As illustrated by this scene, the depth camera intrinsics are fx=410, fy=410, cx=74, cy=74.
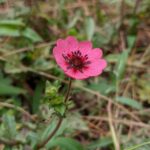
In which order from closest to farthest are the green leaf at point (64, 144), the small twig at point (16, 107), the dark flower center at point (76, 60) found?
the dark flower center at point (76, 60) < the green leaf at point (64, 144) < the small twig at point (16, 107)

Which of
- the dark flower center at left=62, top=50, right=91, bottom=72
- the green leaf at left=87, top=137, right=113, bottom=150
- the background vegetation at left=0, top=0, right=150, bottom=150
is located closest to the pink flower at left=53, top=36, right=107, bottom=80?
the dark flower center at left=62, top=50, right=91, bottom=72

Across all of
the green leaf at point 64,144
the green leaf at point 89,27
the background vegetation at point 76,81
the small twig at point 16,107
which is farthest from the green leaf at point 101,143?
the green leaf at point 89,27

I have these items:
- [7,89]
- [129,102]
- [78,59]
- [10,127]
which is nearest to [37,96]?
[7,89]

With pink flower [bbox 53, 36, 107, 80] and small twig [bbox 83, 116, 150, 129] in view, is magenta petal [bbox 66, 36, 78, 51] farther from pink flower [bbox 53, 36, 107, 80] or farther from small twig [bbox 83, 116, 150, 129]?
small twig [bbox 83, 116, 150, 129]

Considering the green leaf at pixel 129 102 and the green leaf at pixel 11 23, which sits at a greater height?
the green leaf at pixel 11 23

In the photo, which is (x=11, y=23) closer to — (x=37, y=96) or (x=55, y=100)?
(x=37, y=96)

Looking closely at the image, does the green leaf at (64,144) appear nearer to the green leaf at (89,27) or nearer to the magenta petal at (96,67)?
the magenta petal at (96,67)

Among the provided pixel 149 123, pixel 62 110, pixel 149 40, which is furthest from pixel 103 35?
pixel 62 110

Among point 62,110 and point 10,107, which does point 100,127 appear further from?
point 62,110
